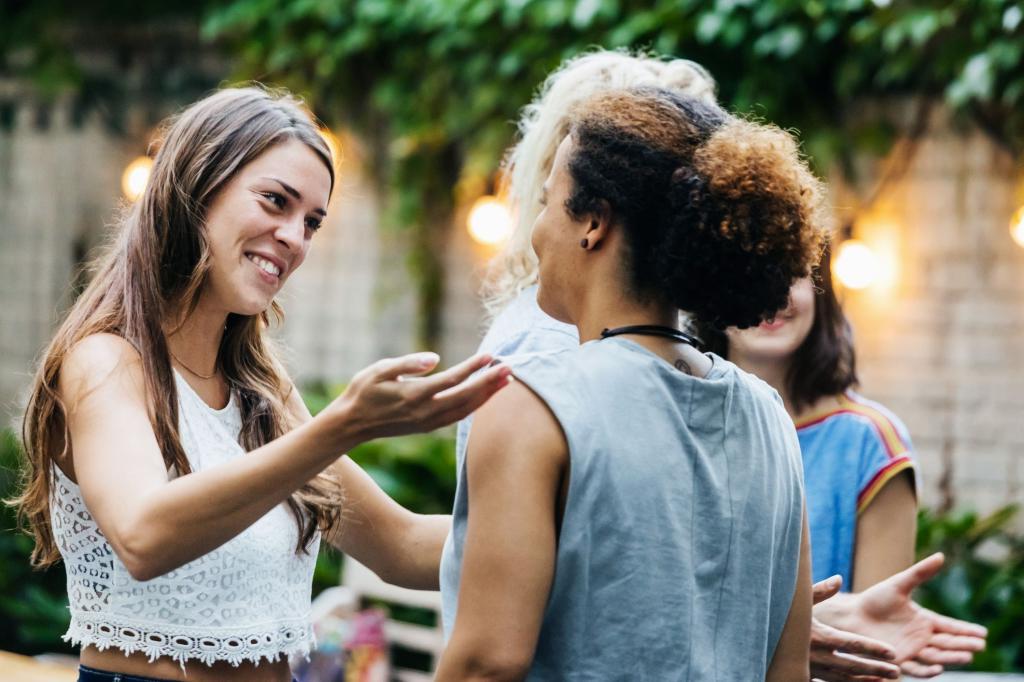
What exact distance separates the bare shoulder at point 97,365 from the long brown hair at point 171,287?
18 millimetres

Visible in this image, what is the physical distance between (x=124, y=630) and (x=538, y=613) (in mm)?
818

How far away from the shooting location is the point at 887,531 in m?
2.56

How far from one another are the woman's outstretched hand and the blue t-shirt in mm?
1308

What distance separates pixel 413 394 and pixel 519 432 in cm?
15

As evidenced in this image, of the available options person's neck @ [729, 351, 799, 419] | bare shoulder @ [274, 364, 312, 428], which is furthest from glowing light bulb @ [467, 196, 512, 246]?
bare shoulder @ [274, 364, 312, 428]

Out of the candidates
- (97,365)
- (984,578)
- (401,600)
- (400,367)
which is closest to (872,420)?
(400,367)

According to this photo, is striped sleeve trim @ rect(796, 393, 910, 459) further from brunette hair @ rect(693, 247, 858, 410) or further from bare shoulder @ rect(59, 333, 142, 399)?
bare shoulder @ rect(59, 333, 142, 399)

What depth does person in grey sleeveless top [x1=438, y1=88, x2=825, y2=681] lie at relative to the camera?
145 cm

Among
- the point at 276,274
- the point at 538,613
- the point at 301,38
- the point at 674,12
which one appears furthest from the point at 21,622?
the point at 538,613

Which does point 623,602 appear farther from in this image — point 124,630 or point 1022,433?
point 1022,433

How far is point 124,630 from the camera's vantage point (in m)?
1.92

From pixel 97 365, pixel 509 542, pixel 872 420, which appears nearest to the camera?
pixel 509 542

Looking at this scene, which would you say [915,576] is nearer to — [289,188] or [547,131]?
[547,131]

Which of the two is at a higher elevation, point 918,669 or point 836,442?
point 836,442
